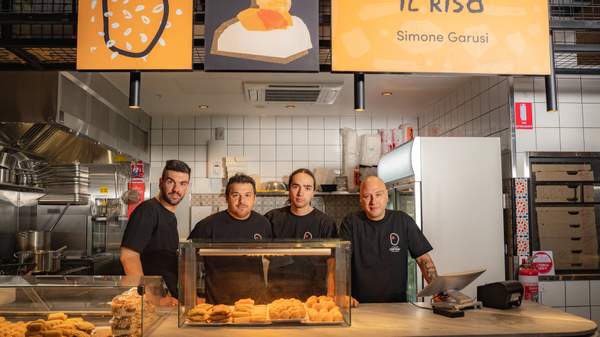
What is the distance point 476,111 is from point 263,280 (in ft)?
11.6

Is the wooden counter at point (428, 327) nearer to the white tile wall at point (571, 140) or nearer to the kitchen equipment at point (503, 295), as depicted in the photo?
the kitchen equipment at point (503, 295)

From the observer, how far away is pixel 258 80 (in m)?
5.21

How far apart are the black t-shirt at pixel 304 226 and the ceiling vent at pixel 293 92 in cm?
223

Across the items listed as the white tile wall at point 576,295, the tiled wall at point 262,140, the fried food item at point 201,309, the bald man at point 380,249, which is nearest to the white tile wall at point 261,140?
the tiled wall at point 262,140

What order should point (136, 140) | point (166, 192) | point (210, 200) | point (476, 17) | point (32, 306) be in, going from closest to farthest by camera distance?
1. point (32, 306)
2. point (476, 17)
3. point (166, 192)
4. point (136, 140)
5. point (210, 200)

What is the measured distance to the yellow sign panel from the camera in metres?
2.55

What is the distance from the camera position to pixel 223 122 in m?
7.03

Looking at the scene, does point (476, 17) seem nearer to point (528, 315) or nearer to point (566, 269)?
point (528, 315)

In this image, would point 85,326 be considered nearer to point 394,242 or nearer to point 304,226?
point 304,226

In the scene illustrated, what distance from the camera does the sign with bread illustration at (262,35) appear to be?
2523 millimetres

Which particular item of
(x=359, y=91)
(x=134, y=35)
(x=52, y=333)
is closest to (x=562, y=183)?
(x=359, y=91)

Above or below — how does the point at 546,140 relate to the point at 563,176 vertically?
above

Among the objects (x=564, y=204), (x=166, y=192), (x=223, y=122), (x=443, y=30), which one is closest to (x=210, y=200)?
(x=223, y=122)

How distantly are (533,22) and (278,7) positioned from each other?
1.35 meters
